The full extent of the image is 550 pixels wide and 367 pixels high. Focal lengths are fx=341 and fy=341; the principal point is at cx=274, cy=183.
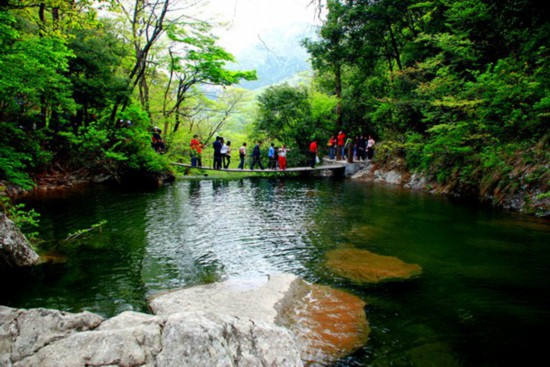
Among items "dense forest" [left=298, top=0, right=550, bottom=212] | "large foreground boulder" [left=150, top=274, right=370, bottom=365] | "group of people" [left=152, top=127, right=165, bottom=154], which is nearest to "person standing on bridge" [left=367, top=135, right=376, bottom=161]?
"dense forest" [left=298, top=0, right=550, bottom=212]

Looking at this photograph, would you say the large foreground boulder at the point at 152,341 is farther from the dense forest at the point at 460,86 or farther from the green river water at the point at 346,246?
the dense forest at the point at 460,86

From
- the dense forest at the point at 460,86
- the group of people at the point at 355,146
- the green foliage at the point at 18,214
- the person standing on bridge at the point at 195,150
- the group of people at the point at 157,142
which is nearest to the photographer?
the green foliage at the point at 18,214

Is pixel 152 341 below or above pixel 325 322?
above

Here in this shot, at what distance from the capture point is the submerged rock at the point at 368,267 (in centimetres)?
611

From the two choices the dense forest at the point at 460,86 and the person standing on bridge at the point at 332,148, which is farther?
the person standing on bridge at the point at 332,148

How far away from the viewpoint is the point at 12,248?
574cm

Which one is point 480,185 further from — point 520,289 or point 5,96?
point 5,96

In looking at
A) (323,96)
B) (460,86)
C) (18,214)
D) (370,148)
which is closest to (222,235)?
(18,214)

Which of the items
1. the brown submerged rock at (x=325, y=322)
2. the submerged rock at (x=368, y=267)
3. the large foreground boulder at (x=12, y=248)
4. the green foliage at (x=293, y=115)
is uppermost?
the green foliage at (x=293, y=115)

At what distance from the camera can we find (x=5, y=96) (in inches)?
424

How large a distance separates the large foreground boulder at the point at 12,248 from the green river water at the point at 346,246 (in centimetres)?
26

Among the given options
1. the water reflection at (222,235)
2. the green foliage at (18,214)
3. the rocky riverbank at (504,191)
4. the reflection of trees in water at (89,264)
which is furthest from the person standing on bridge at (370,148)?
the green foliage at (18,214)

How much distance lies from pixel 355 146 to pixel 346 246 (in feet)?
68.4

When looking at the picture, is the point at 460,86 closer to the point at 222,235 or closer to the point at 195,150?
the point at 222,235
